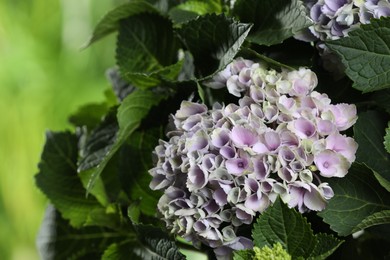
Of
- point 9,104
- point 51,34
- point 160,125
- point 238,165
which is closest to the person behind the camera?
point 238,165

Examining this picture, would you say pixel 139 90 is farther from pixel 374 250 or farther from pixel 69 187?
pixel 374 250

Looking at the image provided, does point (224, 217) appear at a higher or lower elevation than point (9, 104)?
higher

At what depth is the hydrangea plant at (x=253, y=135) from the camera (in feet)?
1.40

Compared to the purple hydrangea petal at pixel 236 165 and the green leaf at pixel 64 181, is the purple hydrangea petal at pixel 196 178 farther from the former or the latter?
the green leaf at pixel 64 181

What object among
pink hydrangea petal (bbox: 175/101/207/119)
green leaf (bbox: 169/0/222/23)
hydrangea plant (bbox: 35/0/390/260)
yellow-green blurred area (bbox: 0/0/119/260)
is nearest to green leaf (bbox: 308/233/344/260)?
hydrangea plant (bbox: 35/0/390/260)

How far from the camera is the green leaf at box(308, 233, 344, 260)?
0.42 metres

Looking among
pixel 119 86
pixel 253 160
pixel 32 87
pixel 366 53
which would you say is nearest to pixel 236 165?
pixel 253 160

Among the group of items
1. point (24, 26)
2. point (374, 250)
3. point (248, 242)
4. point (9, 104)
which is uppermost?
point (248, 242)

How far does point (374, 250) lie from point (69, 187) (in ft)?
0.82

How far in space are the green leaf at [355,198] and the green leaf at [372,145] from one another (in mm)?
10

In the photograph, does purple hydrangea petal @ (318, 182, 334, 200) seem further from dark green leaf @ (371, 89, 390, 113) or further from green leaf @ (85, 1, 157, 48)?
green leaf @ (85, 1, 157, 48)

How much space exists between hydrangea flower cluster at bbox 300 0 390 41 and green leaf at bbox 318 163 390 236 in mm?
89

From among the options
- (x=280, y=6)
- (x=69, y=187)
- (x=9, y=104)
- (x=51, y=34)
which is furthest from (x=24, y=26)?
(x=280, y=6)

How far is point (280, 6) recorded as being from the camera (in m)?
0.50
